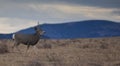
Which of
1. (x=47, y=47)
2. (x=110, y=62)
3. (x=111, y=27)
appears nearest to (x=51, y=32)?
(x=111, y=27)

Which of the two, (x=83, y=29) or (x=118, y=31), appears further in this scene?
(x=83, y=29)

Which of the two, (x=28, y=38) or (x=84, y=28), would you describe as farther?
(x=84, y=28)

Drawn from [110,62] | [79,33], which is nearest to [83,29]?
[79,33]

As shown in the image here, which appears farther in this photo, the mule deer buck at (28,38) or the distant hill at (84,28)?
the distant hill at (84,28)

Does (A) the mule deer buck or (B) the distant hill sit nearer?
(A) the mule deer buck

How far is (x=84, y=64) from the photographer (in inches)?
858

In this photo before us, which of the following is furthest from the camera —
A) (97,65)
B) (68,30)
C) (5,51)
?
(68,30)

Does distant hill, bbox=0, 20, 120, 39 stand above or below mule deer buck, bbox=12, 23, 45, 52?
below

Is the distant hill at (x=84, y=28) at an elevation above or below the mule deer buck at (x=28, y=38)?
below

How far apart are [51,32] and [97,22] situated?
667 inches

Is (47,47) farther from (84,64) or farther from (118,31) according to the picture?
(118,31)

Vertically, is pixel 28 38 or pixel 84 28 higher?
pixel 28 38

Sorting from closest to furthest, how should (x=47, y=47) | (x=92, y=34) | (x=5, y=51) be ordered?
(x=5, y=51) < (x=47, y=47) < (x=92, y=34)

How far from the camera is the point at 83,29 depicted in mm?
129625
